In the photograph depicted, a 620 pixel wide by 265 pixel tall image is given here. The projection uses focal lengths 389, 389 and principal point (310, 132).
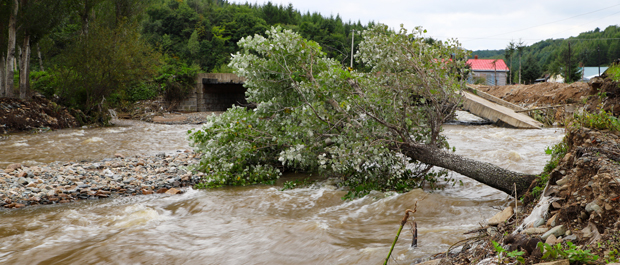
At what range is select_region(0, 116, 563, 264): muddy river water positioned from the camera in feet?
13.7

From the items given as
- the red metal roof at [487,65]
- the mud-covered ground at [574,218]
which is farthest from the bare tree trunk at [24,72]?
the red metal roof at [487,65]

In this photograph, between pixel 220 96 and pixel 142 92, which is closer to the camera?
pixel 142 92

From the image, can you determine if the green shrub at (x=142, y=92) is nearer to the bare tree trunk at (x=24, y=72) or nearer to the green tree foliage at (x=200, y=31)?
the bare tree trunk at (x=24, y=72)

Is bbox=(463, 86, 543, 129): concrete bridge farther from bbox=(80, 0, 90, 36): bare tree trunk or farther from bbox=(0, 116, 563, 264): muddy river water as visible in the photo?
bbox=(80, 0, 90, 36): bare tree trunk

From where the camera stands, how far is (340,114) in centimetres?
670

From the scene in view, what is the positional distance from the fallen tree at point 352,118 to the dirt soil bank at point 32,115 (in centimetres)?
1306

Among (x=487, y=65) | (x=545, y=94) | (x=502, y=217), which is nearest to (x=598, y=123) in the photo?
(x=502, y=217)

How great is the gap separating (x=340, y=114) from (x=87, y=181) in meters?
5.02

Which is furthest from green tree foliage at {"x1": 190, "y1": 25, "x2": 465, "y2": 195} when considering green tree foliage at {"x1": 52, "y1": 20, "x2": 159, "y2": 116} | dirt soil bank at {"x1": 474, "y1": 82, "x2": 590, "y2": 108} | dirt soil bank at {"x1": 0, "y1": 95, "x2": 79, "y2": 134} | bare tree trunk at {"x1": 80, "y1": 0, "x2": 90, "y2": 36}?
bare tree trunk at {"x1": 80, "y1": 0, "x2": 90, "y2": 36}

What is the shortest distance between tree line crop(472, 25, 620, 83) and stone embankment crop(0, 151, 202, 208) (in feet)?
176

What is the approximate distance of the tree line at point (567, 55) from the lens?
57.2 m

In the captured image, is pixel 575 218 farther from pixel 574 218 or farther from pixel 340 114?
pixel 340 114

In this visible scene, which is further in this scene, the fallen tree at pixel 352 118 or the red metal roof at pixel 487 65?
the red metal roof at pixel 487 65

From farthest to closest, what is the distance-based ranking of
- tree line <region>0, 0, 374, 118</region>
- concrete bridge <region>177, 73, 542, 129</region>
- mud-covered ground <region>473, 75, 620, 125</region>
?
concrete bridge <region>177, 73, 542, 129</region> < tree line <region>0, 0, 374, 118</region> < mud-covered ground <region>473, 75, 620, 125</region>
